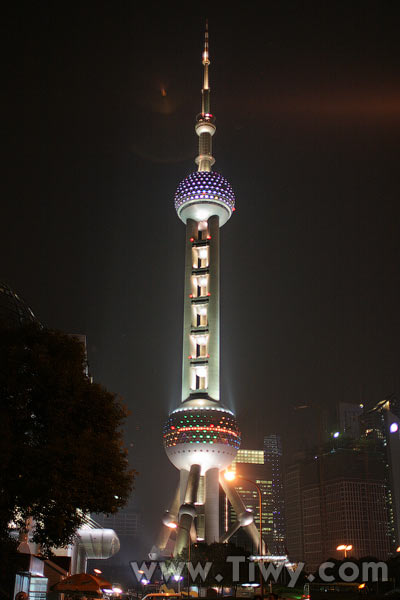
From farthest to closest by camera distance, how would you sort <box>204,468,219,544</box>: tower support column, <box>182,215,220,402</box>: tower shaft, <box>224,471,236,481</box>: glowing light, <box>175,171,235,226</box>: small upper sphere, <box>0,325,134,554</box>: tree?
<box>175,171,235,226</box>: small upper sphere, <box>182,215,220,402</box>: tower shaft, <box>204,468,219,544</box>: tower support column, <box>224,471,236,481</box>: glowing light, <box>0,325,134,554</box>: tree

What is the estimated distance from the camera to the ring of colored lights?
3866 inches

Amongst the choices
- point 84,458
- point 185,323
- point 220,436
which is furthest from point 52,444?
point 185,323

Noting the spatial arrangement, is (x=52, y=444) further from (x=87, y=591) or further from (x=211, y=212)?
(x=211, y=212)

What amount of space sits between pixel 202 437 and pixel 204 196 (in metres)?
39.9

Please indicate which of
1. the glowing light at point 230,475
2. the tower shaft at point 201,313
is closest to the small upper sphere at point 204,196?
the tower shaft at point 201,313

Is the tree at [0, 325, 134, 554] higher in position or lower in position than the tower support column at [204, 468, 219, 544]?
lower

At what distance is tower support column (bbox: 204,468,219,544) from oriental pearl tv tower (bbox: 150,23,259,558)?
5.5 inches

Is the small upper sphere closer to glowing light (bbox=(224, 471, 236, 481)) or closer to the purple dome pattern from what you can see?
the purple dome pattern

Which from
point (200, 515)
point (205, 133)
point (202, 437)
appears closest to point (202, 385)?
point (202, 437)

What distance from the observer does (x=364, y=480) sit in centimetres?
19975

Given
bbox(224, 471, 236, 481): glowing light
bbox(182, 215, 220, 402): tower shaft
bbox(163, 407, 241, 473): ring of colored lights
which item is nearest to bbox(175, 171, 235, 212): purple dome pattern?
bbox(182, 215, 220, 402): tower shaft

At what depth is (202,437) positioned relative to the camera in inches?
3868

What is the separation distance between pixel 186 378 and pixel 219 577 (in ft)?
130

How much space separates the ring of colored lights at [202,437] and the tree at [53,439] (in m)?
72.9
